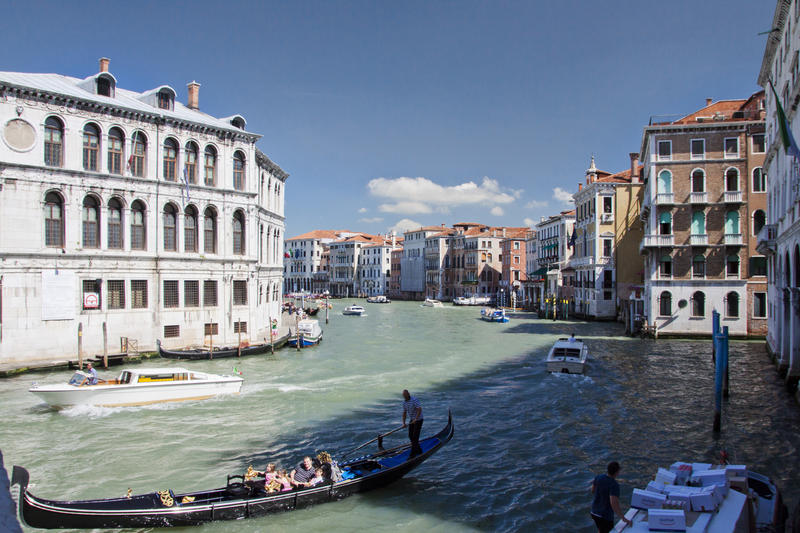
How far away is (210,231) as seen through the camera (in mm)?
24234

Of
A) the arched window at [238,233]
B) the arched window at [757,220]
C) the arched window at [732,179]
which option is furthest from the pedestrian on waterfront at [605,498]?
the arched window at [732,179]

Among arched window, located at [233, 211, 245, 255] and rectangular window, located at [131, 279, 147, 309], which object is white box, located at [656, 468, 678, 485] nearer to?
rectangular window, located at [131, 279, 147, 309]

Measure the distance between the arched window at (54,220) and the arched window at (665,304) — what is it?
91.3ft

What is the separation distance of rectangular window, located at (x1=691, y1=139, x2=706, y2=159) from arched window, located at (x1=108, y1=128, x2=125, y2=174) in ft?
88.1

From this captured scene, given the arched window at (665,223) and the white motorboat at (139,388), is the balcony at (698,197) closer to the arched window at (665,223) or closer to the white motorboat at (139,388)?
the arched window at (665,223)

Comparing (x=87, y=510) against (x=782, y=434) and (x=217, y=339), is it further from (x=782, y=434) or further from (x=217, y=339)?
(x=217, y=339)

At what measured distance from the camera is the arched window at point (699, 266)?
2949 cm

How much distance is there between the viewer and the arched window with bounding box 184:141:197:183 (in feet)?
76.7

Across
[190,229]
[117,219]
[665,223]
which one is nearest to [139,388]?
[117,219]

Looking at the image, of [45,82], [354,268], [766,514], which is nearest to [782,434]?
[766,514]

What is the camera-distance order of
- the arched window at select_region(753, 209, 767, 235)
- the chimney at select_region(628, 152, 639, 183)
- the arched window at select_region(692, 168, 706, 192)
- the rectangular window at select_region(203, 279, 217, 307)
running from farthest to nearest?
the chimney at select_region(628, 152, 639, 183) → the arched window at select_region(692, 168, 706, 192) → the arched window at select_region(753, 209, 767, 235) → the rectangular window at select_region(203, 279, 217, 307)

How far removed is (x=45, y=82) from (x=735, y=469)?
24.0 meters

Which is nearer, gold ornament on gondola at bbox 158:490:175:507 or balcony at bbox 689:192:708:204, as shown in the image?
gold ornament on gondola at bbox 158:490:175:507

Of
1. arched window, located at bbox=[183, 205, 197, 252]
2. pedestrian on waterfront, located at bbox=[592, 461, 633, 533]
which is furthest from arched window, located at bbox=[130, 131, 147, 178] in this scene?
pedestrian on waterfront, located at bbox=[592, 461, 633, 533]
